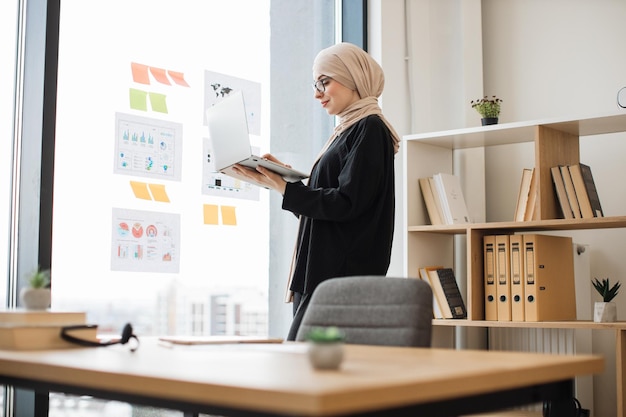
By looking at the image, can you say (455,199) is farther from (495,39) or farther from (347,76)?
(347,76)

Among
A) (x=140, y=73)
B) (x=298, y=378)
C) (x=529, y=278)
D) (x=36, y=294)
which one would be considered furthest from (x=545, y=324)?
(x=298, y=378)

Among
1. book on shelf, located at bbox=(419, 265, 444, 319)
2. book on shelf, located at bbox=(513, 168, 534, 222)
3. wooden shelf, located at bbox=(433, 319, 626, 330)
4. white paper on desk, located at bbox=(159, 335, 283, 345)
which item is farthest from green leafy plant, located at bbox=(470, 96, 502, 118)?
white paper on desk, located at bbox=(159, 335, 283, 345)

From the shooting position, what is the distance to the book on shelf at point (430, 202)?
143 inches

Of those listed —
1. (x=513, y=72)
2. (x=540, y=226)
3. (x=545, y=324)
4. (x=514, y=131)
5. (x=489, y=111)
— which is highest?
(x=513, y=72)

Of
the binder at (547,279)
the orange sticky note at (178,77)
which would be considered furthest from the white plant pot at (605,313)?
the orange sticky note at (178,77)

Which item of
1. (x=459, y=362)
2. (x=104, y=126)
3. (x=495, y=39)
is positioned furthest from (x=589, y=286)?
(x=459, y=362)

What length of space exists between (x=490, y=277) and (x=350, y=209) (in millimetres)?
1303

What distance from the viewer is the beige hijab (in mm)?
2539

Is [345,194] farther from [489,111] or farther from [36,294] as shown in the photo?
[489,111]

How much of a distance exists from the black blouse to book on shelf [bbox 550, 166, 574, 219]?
1107mm

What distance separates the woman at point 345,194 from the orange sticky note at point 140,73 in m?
0.71

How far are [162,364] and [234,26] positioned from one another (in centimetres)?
245

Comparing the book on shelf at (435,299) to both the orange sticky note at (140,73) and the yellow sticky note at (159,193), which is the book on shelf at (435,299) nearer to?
the yellow sticky note at (159,193)

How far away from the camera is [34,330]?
1.55 metres
